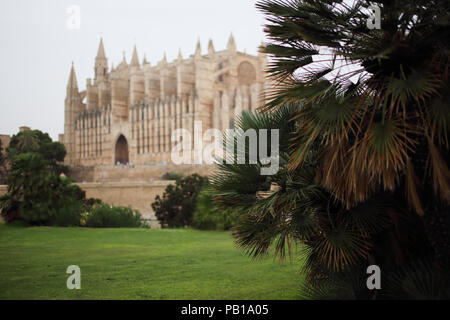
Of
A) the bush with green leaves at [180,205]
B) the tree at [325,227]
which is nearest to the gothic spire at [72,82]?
the bush with green leaves at [180,205]

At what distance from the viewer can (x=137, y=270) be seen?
7.30 meters

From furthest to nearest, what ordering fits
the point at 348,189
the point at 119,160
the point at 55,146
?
the point at 119,160 < the point at 55,146 < the point at 348,189

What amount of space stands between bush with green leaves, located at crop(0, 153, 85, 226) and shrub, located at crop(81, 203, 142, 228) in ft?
1.30

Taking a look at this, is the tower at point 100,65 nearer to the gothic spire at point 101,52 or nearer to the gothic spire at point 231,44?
the gothic spire at point 101,52

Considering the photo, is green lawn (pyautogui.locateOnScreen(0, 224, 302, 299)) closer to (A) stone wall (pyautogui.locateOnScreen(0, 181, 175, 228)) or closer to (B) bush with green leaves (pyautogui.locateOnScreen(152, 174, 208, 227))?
(B) bush with green leaves (pyautogui.locateOnScreen(152, 174, 208, 227))

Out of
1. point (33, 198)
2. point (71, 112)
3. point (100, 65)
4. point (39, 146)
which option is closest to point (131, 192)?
point (33, 198)

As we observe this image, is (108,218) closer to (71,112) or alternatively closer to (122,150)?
(122,150)

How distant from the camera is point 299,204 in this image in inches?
196

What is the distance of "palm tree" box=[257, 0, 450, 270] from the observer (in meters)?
4.11

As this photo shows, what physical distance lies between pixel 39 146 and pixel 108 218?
37266 millimetres

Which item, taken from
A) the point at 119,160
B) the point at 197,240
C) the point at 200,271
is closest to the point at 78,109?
the point at 119,160

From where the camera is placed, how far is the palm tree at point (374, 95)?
4.11 m

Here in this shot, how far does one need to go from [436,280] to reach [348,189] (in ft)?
4.09
